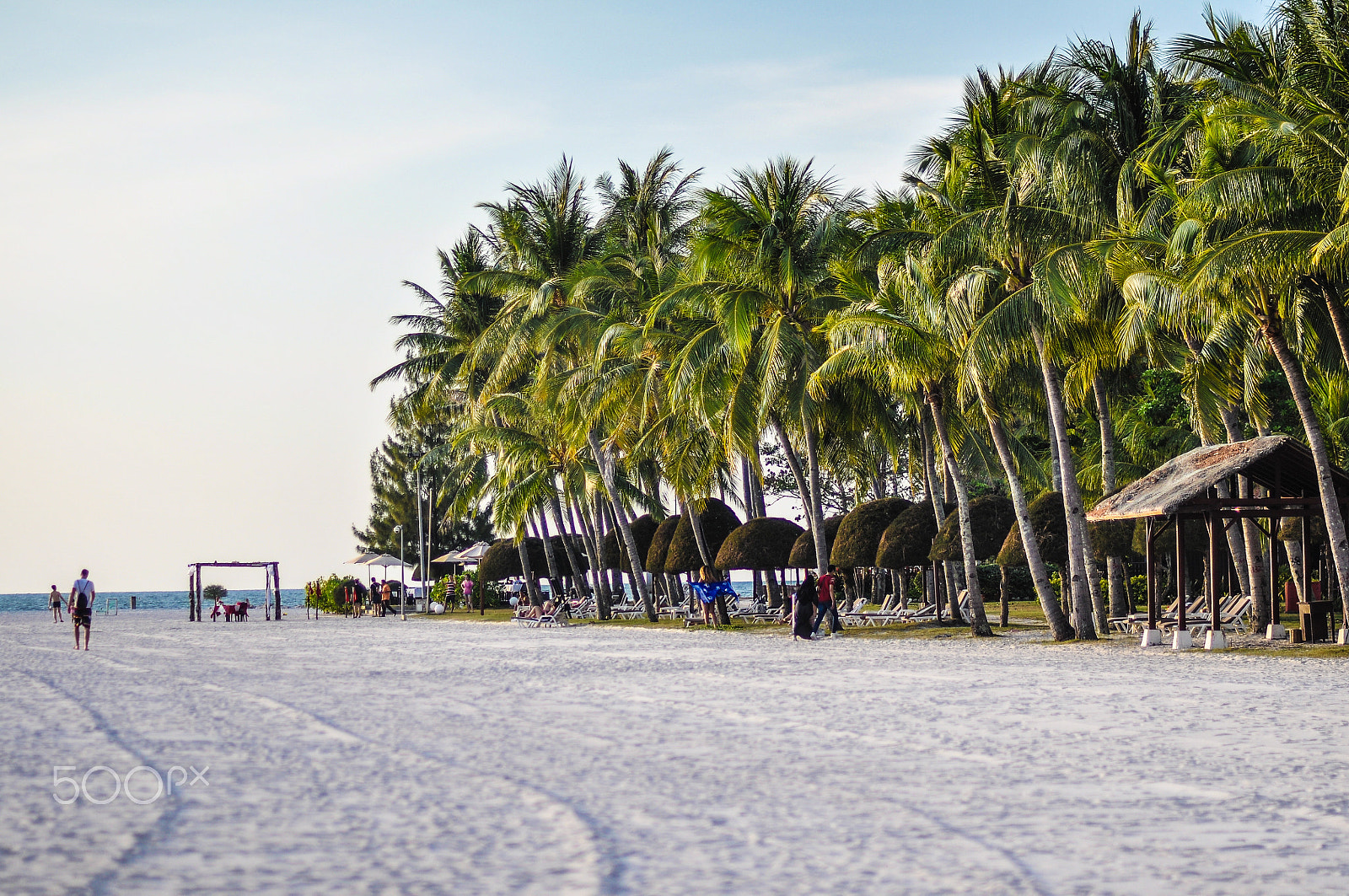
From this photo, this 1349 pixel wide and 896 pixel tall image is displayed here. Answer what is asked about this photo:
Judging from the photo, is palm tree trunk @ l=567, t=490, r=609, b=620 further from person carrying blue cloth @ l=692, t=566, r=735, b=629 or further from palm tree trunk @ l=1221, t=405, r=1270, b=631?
palm tree trunk @ l=1221, t=405, r=1270, b=631

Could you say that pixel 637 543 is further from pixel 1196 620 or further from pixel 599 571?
pixel 1196 620

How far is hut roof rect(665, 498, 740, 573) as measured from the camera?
41.6 metres

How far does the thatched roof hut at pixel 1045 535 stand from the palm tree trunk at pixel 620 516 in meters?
13.0

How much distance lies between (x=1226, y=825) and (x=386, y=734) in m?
6.65

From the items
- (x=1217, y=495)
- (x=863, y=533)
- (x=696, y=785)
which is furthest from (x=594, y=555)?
(x=696, y=785)

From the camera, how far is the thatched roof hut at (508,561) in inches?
2169

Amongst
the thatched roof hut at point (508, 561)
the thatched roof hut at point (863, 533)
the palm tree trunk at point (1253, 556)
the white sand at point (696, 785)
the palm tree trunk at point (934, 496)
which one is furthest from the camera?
the thatched roof hut at point (508, 561)

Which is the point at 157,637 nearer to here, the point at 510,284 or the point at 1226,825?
the point at 510,284

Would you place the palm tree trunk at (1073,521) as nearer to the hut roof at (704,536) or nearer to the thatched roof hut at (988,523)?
the thatched roof hut at (988,523)

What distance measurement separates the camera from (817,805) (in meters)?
7.75

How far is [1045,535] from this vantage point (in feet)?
102

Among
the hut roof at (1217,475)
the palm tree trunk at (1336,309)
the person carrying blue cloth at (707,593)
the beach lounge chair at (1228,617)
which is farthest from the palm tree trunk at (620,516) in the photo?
the palm tree trunk at (1336,309)

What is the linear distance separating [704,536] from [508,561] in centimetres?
1546

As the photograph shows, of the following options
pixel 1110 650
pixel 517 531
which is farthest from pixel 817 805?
pixel 517 531
